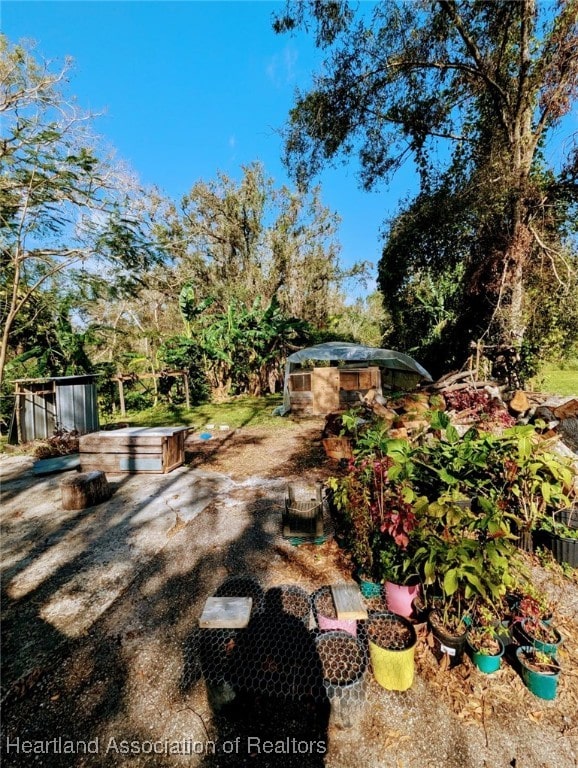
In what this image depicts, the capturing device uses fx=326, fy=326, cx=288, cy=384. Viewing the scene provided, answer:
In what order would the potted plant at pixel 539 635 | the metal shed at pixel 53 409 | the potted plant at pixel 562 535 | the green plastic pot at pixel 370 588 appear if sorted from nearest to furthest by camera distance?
the potted plant at pixel 539 635 → the green plastic pot at pixel 370 588 → the potted plant at pixel 562 535 → the metal shed at pixel 53 409

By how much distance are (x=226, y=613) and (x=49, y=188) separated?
9.43 metres

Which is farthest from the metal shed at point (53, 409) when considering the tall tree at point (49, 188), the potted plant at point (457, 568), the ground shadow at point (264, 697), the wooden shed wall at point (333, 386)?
the potted plant at point (457, 568)

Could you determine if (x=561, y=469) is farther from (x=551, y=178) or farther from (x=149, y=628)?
(x=551, y=178)

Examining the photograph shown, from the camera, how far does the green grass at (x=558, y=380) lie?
947cm

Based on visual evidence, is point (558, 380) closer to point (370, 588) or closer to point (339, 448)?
point (339, 448)

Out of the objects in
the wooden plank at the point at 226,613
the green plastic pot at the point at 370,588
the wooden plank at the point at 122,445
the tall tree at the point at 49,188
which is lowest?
the green plastic pot at the point at 370,588

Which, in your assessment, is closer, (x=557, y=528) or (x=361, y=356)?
(x=557, y=528)

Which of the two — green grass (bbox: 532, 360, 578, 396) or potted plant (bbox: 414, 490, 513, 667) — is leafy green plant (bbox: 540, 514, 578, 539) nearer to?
potted plant (bbox: 414, 490, 513, 667)

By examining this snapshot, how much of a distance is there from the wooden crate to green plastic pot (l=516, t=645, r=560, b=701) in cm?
493

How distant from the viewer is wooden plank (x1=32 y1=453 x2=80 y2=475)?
5.55 metres

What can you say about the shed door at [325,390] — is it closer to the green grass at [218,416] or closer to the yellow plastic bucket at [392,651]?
the green grass at [218,416]

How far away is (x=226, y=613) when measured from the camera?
208 cm

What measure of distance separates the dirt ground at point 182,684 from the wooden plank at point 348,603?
364mm

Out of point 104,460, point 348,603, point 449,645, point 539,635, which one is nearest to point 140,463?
point 104,460
